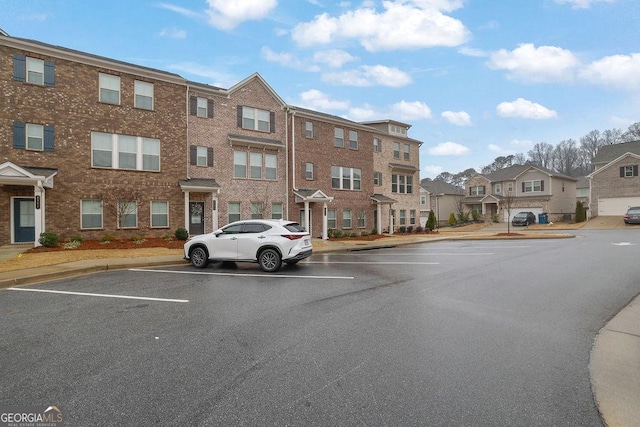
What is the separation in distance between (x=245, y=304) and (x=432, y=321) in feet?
11.7

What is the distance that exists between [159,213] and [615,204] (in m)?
48.4

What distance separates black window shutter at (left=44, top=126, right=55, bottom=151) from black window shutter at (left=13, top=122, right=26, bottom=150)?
0.79 meters

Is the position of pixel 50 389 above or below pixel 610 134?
below

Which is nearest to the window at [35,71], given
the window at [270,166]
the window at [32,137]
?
the window at [32,137]

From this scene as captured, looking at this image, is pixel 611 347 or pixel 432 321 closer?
pixel 611 347

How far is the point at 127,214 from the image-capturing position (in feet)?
62.9

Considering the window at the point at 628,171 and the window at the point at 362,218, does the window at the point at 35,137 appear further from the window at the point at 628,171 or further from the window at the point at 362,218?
the window at the point at 628,171

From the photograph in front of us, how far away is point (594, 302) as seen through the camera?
23.8 feet

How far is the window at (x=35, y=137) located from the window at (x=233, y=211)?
9991mm

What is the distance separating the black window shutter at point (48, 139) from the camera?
687 inches

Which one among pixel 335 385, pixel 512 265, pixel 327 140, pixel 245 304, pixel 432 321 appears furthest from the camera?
pixel 327 140

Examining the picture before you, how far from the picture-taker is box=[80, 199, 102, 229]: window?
18.3 metres

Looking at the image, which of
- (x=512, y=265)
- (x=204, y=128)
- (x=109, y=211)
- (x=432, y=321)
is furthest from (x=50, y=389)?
(x=204, y=128)

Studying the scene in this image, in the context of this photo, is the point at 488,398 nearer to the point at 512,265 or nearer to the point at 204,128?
the point at 512,265
